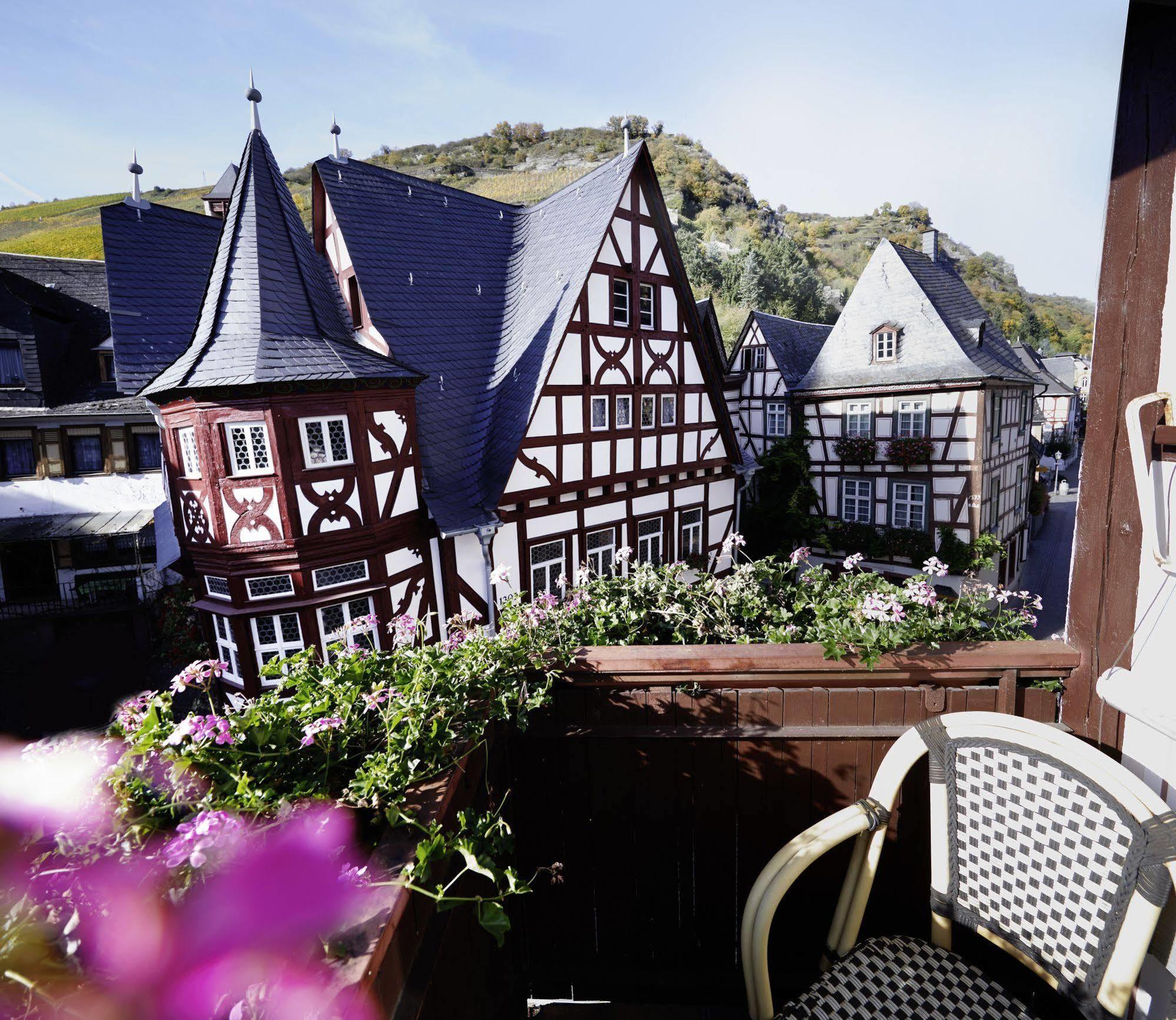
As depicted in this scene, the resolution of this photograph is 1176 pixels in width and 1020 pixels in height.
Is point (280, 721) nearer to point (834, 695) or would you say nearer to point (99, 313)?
point (834, 695)

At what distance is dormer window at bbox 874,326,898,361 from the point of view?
1370 centimetres

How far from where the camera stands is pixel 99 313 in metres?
14.6

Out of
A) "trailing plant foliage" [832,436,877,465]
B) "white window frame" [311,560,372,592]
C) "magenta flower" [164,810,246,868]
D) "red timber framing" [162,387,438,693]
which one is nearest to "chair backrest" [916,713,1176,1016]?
"magenta flower" [164,810,246,868]

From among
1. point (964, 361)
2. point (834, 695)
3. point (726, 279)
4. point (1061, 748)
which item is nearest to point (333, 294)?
point (834, 695)

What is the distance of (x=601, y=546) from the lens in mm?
9719

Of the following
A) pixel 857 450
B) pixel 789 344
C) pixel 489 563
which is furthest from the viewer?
pixel 789 344

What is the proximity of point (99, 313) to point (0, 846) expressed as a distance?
58.0ft

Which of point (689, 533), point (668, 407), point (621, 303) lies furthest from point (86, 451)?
point (689, 533)

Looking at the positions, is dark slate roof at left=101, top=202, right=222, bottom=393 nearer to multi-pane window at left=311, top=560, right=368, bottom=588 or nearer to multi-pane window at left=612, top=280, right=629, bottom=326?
multi-pane window at left=311, top=560, right=368, bottom=588

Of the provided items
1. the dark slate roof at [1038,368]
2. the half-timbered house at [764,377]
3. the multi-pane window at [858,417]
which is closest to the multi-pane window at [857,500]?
the multi-pane window at [858,417]

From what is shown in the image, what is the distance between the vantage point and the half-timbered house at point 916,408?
503 inches

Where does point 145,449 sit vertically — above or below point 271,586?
above

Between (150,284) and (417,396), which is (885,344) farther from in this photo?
(150,284)

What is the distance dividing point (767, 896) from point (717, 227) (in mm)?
53201
